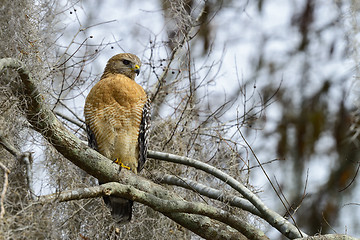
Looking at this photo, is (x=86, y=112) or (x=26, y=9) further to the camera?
(x=86, y=112)

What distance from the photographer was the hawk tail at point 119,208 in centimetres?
431

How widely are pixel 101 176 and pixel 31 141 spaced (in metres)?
0.63

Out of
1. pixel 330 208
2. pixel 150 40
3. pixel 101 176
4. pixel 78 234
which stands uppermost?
pixel 330 208

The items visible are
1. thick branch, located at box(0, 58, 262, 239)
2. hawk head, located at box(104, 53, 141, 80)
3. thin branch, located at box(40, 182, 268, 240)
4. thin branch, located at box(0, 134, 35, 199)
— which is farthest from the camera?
hawk head, located at box(104, 53, 141, 80)

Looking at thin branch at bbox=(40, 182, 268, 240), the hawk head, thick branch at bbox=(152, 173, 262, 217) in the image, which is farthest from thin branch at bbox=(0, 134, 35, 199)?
the hawk head

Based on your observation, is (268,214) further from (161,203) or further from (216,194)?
(161,203)

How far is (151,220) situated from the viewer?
4656 millimetres

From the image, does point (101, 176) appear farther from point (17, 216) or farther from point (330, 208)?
point (330, 208)

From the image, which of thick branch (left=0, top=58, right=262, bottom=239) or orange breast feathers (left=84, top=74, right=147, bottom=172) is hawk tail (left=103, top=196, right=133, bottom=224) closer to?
thick branch (left=0, top=58, right=262, bottom=239)

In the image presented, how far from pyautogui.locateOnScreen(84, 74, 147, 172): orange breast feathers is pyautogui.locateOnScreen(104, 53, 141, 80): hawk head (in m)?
0.33

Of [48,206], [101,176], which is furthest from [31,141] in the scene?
[48,206]

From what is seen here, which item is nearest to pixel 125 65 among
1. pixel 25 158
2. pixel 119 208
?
pixel 119 208

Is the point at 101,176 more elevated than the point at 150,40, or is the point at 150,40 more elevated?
the point at 150,40

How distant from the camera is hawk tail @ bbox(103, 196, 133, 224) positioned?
14.1ft
